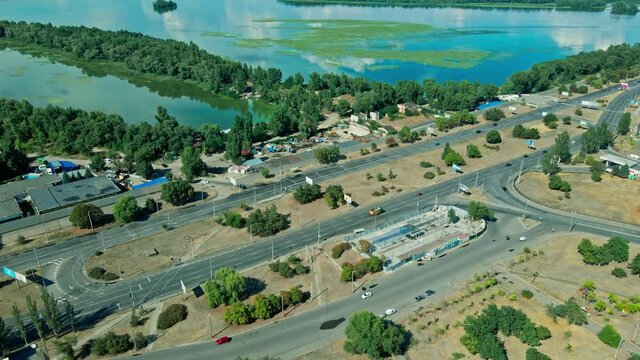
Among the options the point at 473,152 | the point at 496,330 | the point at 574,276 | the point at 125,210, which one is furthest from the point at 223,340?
the point at 473,152

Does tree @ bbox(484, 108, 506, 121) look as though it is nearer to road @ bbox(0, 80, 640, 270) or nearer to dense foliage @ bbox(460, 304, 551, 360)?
road @ bbox(0, 80, 640, 270)

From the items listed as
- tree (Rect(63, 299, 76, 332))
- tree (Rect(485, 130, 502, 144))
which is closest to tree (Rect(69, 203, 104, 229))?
tree (Rect(63, 299, 76, 332))

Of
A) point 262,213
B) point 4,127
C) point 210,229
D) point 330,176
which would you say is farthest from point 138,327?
point 4,127

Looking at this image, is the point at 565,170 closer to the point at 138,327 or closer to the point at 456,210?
the point at 456,210

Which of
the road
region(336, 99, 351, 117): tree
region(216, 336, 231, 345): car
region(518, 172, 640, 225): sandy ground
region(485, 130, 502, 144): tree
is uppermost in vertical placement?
region(336, 99, 351, 117): tree

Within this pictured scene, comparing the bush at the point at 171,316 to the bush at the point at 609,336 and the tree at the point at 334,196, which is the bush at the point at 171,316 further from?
the bush at the point at 609,336

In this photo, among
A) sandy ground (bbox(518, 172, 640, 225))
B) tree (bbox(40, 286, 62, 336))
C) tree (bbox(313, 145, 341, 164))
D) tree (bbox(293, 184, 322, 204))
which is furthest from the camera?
tree (bbox(313, 145, 341, 164))
